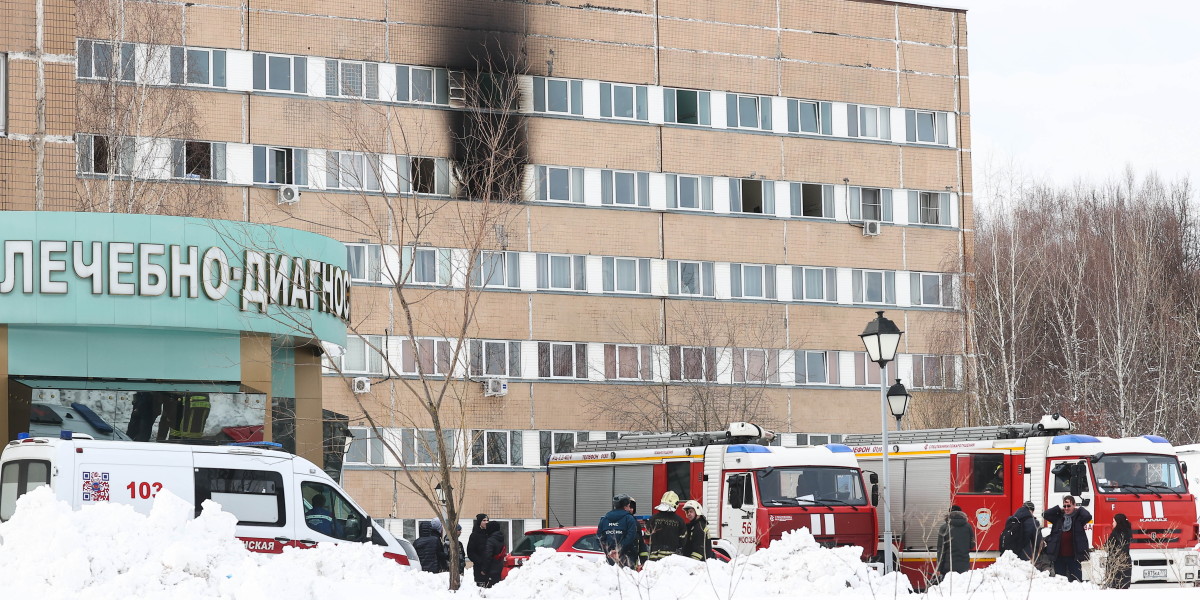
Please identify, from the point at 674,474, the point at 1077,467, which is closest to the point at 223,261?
the point at 674,474

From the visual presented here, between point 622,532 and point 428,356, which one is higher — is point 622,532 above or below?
below

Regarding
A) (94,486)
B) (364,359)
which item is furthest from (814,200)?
(94,486)

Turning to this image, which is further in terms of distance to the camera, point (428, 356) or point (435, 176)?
point (435, 176)

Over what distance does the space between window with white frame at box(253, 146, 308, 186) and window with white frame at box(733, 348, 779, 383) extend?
14541mm

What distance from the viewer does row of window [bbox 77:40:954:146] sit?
4125 cm

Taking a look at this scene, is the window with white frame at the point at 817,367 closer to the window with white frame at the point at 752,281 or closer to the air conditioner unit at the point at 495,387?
the window with white frame at the point at 752,281

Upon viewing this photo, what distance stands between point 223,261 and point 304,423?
458 centimetres

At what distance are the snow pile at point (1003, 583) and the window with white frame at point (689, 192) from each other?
29310 mm

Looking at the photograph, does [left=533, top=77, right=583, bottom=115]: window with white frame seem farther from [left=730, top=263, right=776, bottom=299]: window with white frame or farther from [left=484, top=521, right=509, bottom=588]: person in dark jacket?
[left=484, top=521, right=509, bottom=588]: person in dark jacket

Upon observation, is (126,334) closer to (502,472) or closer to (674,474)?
(674,474)

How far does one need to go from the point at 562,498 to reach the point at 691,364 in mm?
16959

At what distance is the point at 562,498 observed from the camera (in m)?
30.7

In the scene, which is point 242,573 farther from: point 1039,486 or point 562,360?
point 562,360

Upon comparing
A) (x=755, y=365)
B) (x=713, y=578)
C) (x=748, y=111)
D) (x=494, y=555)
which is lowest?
(x=494, y=555)
